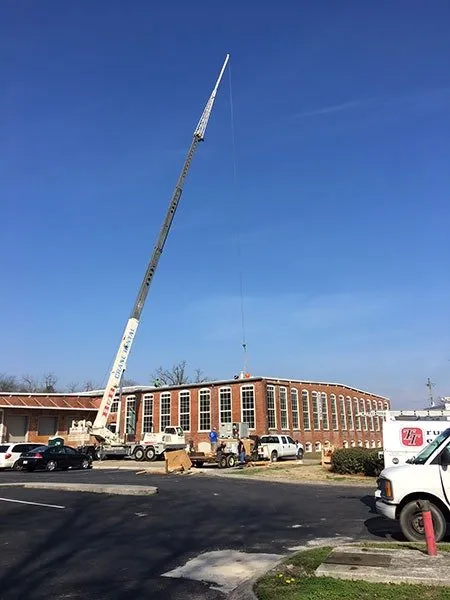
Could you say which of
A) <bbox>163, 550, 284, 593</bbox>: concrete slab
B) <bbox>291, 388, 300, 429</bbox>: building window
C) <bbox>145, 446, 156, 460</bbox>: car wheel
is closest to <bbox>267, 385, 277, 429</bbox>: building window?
<bbox>291, 388, 300, 429</bbox>: building window

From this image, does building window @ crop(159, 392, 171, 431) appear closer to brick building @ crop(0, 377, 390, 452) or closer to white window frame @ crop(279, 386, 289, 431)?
brick building @ crop(0, 377, 390, 452)

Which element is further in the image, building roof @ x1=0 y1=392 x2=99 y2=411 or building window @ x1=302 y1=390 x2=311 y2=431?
building window @ x1=302 y1=390 x2=311 y2=431

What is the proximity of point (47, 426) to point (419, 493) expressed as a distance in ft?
164

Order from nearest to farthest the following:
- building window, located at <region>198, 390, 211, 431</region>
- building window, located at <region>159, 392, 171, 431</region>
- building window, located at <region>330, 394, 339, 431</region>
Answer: building window, located at <region>198, 390, 211, 431</region>
building window, located at <region>159, 392, 171, 431</region>
building window, located at <region>330, 394, 339, 431</region>

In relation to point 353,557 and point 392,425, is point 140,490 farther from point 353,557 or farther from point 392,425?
point 353,557

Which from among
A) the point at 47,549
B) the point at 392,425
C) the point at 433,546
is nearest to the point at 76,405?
the point at 392,425

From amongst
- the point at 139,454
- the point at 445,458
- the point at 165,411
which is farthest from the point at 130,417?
the point at 445,458

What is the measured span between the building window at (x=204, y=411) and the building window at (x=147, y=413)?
638 cm

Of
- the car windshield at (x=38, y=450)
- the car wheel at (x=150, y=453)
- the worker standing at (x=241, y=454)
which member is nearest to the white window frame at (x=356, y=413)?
the car wheel at (x=150, y=453)

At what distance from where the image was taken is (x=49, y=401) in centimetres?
5434

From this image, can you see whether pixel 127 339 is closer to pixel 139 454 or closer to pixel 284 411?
pixel 139 454

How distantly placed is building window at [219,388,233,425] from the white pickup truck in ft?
133

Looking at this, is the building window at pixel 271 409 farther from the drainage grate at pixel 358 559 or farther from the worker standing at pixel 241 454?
the drainage grate at pixel 358 559

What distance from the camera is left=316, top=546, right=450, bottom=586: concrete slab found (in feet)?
21.4
